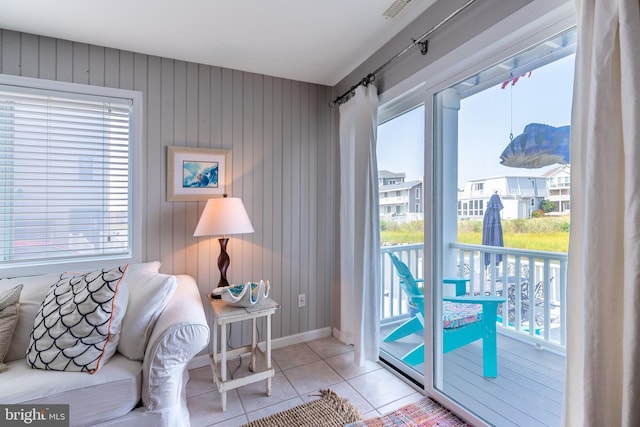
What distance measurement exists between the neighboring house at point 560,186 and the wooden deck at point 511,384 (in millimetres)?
812

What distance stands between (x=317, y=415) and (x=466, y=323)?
43.2 inches

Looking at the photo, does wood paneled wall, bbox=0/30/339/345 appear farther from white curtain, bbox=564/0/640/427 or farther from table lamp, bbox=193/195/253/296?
white curtain, bbox=564/0/640/427

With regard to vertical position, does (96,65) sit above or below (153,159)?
above

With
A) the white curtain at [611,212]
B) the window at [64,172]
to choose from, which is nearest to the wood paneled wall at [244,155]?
the window at [64,172]

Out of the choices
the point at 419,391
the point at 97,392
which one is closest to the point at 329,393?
the point at 419,391

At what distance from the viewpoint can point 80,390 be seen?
129 centimetres

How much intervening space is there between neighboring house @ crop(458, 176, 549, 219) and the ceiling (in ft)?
3.68

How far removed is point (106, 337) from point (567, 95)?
2467 millimetres

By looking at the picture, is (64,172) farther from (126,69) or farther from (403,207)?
(403,207)

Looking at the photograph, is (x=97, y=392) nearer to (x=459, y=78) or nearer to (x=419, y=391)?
(x=419, y=391)

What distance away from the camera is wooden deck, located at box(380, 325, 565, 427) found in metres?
1.53

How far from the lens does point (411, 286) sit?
2236 mm

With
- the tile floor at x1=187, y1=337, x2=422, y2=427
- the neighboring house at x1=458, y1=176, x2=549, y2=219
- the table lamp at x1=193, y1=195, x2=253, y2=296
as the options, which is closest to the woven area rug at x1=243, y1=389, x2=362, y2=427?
the tile floor at x1=187, y1=337, x2=422, y2=427

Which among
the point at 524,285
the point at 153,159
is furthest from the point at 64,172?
the point at 524,285
